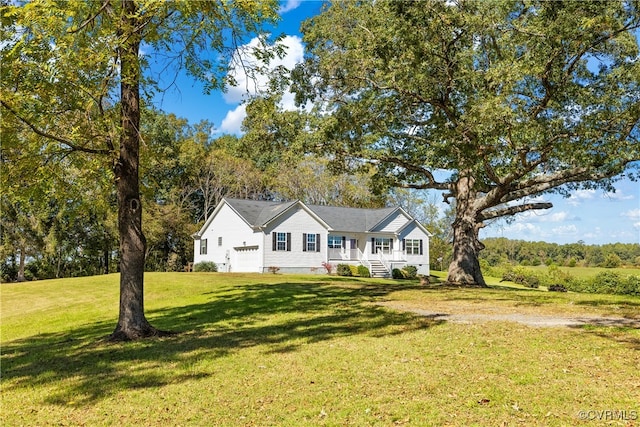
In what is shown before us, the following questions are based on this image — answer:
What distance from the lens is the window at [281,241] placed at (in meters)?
33.5

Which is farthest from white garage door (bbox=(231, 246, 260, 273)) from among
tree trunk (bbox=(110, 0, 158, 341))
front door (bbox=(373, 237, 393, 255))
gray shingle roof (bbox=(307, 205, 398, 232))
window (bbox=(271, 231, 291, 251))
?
tree trunk (bbox=(110, 0, 158, 341))

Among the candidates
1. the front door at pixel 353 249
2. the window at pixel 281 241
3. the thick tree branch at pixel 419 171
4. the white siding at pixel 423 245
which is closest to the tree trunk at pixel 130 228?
the thick tree branch at pixel 419 171

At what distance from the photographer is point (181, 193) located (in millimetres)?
47094

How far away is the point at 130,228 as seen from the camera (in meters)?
10.2

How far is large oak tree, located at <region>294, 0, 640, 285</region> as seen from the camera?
13.1m

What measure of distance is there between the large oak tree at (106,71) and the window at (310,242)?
24.5 meters

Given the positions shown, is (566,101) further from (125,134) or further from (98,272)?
(98,272)

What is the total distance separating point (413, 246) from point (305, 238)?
1069 cm

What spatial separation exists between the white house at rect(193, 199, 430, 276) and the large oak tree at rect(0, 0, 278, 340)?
22.7 metres

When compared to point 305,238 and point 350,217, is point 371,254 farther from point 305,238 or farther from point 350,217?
point 305,238

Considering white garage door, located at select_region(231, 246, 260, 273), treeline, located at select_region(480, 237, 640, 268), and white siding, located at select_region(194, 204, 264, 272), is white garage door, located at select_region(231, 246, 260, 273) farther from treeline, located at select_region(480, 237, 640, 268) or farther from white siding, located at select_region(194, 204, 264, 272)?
treeline, located at select_region(480, 237, 640, 268)

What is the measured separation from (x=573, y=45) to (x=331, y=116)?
7.72 meters
